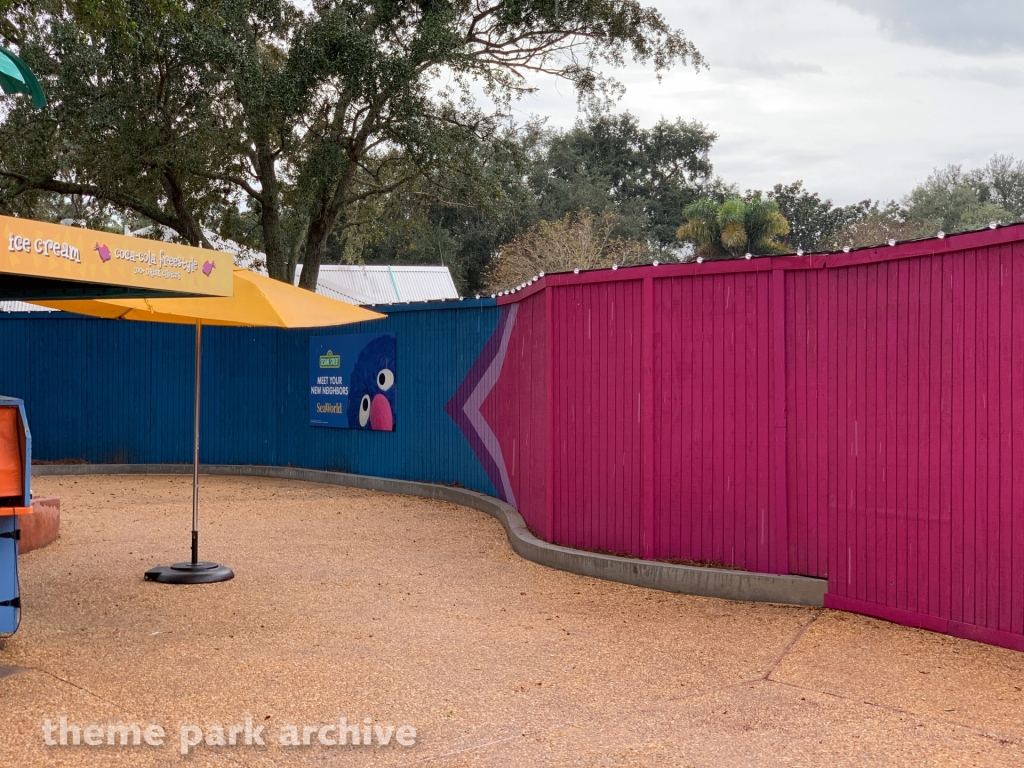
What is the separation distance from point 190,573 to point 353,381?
6.56 m

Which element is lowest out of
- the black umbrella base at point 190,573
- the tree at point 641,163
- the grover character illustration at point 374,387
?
the black umbrella base at point 190,573

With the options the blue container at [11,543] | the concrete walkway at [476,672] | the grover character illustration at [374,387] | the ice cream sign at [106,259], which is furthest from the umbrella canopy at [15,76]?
the grover character illustration at [374,387]

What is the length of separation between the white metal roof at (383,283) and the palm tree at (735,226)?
1514 centimetres

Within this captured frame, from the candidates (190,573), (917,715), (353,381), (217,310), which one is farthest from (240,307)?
(353,381)

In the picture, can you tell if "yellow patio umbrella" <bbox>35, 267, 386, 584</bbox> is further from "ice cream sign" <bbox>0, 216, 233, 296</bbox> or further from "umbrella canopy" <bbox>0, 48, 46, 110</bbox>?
"umbrella canopy" <bbox>0, 48, 46, 110</bbox>

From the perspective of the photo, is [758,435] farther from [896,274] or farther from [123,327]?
[123,327]

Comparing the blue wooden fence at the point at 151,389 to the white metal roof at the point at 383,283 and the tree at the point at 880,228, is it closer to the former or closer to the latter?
the white metal roof at the point at 383,283

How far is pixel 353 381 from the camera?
543 inches

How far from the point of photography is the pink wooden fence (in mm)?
5727

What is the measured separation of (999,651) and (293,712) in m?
3.72

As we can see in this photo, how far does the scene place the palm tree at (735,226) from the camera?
4116cm

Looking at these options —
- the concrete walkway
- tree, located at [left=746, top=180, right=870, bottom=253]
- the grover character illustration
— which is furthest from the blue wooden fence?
tree, located at [left=746, top=180, right=870, bottom=253]

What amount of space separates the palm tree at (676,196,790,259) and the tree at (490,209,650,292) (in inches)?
142

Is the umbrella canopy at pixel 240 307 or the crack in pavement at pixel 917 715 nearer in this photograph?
the crack in pavement at pixel 917 715
